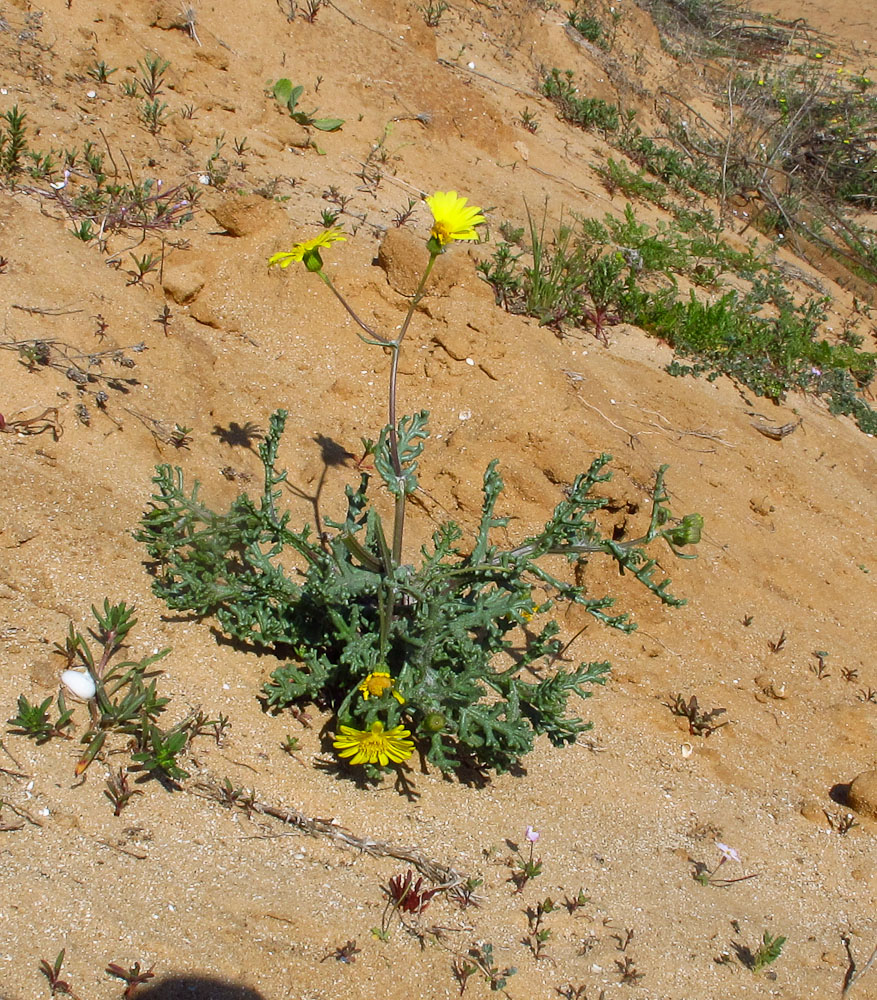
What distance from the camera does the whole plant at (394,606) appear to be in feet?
7.45

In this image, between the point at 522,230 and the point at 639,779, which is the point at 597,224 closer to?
the point at 522,230

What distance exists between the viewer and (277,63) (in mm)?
5598

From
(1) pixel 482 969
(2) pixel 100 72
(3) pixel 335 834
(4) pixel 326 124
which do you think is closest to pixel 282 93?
(4) pixel 326 124

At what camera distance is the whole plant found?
89.4 inches

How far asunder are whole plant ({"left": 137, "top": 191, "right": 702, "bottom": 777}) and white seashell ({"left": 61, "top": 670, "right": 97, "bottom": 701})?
332mm

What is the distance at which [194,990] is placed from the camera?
1737 mm

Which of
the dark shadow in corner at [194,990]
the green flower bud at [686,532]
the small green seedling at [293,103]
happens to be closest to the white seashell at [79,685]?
the dark shadow in corner at [194,990]

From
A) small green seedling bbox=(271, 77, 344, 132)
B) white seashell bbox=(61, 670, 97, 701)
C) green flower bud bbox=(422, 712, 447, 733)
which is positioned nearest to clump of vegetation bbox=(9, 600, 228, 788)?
white seashell bbox=(61, 670, 97, 701)

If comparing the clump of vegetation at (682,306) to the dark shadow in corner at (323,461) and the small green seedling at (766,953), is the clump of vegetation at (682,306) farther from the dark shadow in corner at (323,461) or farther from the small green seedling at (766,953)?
the small green seedling at (766,953)

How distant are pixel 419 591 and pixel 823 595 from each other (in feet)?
7.88

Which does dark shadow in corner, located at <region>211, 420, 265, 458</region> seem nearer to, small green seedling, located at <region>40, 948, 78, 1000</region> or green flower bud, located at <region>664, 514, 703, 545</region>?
green flower bud, located at <region>664, 514, 703, 545</region>

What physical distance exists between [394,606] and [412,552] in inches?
33.6

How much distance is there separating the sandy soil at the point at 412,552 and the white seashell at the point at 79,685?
0.20 feet

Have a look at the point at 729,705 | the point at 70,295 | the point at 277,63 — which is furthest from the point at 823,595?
the point at 277,63
